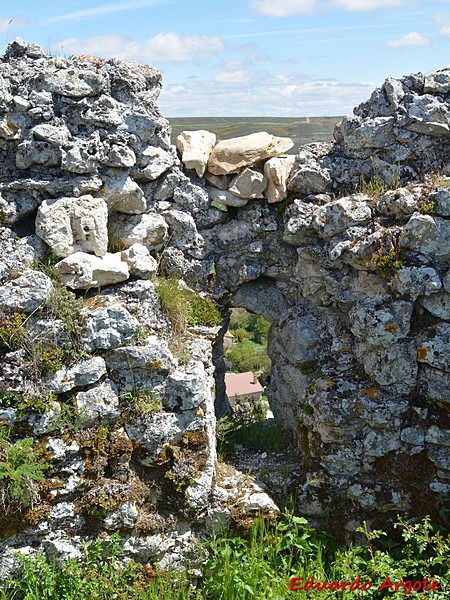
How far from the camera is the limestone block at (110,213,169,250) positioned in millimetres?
7676

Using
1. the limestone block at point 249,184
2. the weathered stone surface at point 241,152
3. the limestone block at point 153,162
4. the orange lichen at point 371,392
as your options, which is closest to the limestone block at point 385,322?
the orange lichen at point 371,392

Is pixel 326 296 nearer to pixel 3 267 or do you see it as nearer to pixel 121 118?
pixel 121 118

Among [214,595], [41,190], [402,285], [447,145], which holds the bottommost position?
[214,595]

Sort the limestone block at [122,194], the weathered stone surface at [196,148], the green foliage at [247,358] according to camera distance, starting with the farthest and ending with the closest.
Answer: the green foliage at [247,358] < the weathered stone surface at [196,148] < the limestone block at [122,194]

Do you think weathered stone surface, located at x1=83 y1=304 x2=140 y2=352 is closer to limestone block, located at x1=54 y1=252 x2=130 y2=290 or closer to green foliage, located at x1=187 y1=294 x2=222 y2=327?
limestone block, located at x1=54 y1=252 x2=130 y2=290

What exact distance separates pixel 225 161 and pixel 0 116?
292 centimetres

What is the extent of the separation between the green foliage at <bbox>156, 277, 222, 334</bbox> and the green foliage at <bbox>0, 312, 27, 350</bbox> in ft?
5.88

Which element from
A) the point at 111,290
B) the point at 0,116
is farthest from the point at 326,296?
the point at 0,116

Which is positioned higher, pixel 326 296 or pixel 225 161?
pixel 225 161

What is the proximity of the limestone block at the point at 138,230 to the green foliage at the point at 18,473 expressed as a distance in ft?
9.44

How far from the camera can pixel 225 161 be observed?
7988 millimetres

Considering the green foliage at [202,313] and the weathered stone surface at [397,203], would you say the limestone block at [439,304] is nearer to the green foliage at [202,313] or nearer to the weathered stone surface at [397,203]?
the weathered stone surface at [397,203]

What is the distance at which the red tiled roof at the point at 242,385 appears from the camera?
24828mm

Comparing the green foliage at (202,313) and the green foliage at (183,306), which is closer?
the green foliage at (183,306)
